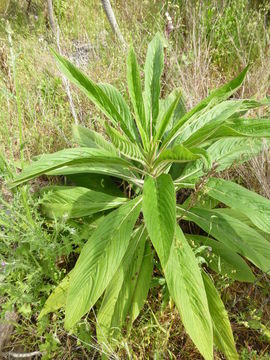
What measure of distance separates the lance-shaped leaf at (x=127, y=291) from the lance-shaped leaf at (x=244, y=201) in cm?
43

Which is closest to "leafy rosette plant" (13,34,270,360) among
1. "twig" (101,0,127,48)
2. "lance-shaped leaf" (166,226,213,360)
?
"lance-shaped leaf" (166,226,213,360)

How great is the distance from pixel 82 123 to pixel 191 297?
160cm

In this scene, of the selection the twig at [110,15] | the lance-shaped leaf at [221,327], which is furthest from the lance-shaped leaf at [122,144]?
the twig at [110,15]

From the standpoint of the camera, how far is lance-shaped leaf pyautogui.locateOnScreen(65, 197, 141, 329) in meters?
1.10

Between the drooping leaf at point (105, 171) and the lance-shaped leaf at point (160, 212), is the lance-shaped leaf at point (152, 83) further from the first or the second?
the lance-shaped leaf at point (160, 212)

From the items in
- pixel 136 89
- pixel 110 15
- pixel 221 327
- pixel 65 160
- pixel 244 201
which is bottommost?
pixel 221 327

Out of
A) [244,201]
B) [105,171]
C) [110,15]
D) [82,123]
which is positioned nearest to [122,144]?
[105,171]

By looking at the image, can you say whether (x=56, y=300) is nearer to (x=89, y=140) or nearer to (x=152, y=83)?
(x=89, y=140)

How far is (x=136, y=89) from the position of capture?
1.34 metres

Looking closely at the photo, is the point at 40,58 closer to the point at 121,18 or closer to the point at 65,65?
the point at 121,18

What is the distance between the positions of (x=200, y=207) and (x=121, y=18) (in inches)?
119

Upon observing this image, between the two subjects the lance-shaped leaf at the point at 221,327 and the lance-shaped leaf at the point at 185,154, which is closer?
the lance-shaped leaf at the point at 185,154

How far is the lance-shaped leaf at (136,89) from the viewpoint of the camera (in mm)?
1312

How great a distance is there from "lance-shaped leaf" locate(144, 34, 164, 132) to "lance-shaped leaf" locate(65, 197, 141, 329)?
0.49 meters
